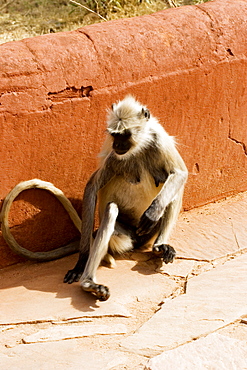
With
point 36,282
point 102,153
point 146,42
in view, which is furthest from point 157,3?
point 36,282

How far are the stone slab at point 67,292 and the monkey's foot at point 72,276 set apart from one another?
0.03 m

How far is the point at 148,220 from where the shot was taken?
4.04m

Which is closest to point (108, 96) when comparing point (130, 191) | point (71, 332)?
point (130, 191)

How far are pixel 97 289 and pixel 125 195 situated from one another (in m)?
0.76

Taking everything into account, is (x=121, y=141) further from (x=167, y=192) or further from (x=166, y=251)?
(x=166, y=251)

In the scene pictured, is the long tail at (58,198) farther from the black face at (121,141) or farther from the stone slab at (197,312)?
the stone slab at (197,312)

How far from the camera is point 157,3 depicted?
6.37 m

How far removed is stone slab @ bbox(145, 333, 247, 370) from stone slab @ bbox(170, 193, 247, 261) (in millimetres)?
1059

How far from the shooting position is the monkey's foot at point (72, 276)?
4.06 m

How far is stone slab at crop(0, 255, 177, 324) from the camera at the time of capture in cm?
371

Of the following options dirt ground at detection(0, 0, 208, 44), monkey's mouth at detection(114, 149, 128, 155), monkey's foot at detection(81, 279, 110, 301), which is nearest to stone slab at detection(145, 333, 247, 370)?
monkey's foot at detection(81, 279, 110, 301)

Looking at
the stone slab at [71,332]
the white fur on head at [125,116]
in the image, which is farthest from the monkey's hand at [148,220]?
the stone slab at [71,332]

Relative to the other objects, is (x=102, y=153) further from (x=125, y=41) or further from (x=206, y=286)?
(x=206, y=286)

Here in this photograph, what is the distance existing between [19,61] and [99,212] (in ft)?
3.65
